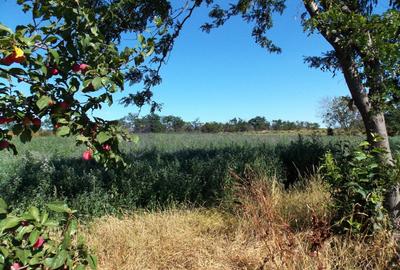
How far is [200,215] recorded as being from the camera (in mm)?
5477

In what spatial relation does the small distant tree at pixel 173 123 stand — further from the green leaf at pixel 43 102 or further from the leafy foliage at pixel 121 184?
the green leaf at pixel 43 102

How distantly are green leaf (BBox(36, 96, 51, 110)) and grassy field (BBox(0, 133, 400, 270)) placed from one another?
68.3 inches

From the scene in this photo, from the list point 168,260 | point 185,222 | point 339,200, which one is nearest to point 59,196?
point 185,222

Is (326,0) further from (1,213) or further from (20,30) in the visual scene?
(1,213)

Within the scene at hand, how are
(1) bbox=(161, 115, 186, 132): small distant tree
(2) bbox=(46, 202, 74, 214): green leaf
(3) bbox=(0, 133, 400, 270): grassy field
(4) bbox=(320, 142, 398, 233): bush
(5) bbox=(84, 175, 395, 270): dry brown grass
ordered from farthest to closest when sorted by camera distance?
(1) bbox=(161, 115, 186, 132): small distant tree, (4) bbox=(320, 142, 398, 233): bush, (3) bbox=(0, 133, 400, 270): grassy field, (5) bbox=(84, 175, 395, 270): dry brown grass, (2) bbox=(46, 202, 74, 214): green leaf

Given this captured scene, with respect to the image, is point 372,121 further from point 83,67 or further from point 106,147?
point 83,67

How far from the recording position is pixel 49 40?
1.86 m

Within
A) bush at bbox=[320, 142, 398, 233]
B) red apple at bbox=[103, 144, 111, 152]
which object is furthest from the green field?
red apple at bbox=[103, 144, 111, 152]

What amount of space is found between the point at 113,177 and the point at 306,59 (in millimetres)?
3315

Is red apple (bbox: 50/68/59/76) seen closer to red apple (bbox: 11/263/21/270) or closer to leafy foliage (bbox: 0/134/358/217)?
red apple (bbox: 11/263/21/270)

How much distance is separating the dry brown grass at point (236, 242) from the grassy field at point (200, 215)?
0.01 metres

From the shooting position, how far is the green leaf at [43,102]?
5.80 feet

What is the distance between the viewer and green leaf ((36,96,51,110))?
177cm

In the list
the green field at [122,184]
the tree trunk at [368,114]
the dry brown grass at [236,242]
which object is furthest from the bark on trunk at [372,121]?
the dry brown grass at [236,242]
